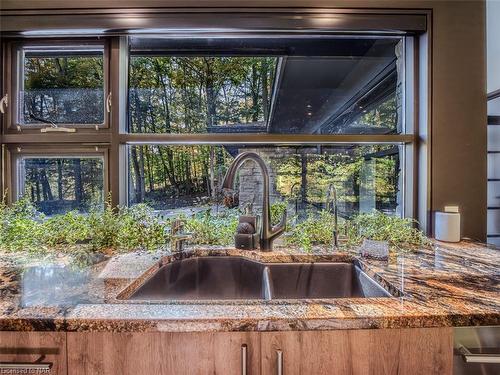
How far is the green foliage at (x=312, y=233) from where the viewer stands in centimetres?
136

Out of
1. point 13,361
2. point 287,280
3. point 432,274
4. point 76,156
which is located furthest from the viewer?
point 76,156

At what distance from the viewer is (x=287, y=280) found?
3.82 ft

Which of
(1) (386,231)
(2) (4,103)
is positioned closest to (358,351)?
(1) (386,231)

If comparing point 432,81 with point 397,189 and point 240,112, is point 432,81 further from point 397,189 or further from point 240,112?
point 240,112

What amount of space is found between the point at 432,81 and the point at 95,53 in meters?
2.02

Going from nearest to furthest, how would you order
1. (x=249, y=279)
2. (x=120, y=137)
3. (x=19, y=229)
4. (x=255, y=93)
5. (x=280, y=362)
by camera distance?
1. (x=280, y=362)
2. (x=249, y=279)
3. (x=19, y=229)
4. (x=120, y=137)
5. (x=255, y=93)

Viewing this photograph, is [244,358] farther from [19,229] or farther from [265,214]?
[19,229]

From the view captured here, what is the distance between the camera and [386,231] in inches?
54.4

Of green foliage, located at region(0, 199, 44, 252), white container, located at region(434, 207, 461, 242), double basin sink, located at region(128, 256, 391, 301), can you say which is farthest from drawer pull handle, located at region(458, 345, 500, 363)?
green foliage, located at region(0, 199, 44, 252)

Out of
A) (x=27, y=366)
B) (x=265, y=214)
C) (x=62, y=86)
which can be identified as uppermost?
(x=62, y=86)

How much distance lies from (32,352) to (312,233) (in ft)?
3.88

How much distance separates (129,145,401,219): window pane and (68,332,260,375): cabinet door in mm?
970

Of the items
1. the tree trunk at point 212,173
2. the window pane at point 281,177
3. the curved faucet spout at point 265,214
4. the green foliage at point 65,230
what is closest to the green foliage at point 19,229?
the green foliage at point 65,230

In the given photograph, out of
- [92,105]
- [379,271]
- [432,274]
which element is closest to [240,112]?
[92,105]
